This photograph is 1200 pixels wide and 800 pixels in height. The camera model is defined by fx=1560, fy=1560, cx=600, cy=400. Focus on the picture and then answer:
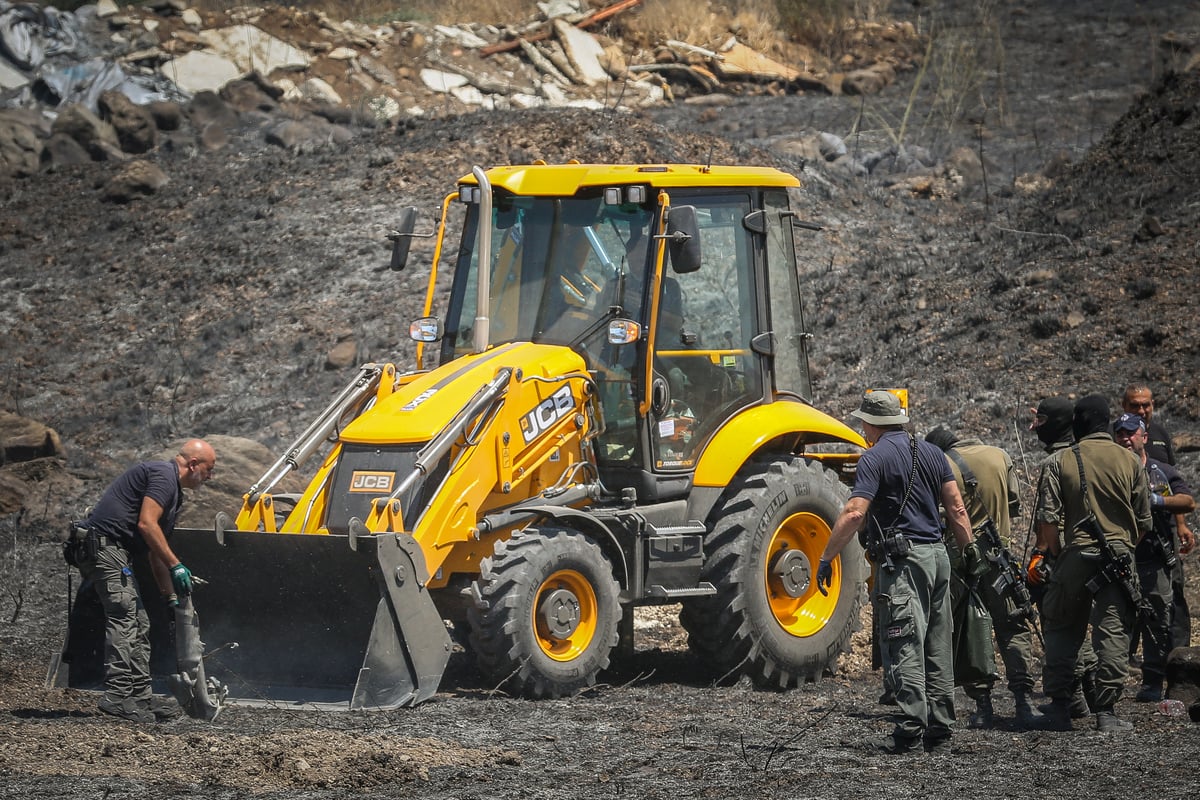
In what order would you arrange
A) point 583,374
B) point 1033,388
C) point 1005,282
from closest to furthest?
point 583,374
point 1033,388
point 1005,282

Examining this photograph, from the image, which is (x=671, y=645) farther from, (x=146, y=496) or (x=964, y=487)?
(x=146, y=496)

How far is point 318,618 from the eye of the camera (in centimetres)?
855

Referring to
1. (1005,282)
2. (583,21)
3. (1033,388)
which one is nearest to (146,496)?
(1033,388)

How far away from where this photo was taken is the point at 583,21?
32.6 metres

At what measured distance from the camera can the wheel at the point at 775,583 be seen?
9.60 meters

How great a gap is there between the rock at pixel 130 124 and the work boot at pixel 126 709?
1884 cm

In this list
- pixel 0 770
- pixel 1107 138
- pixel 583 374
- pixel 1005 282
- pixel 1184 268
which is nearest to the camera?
pixel 0 770

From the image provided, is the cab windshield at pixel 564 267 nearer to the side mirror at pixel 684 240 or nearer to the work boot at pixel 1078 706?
the side mirror at pixel 684 240

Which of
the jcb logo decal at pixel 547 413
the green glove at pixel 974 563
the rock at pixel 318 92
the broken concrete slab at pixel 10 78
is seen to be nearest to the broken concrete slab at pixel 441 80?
the rock at pixel 318 92

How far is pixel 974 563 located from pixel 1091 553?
0.62 metres

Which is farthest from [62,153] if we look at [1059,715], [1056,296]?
[1059,715]

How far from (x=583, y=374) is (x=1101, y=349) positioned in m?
8.64

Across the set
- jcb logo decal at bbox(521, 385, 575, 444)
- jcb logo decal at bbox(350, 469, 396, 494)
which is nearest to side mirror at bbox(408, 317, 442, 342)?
jcb logo decal at bbox(521, 385, 575, 444)

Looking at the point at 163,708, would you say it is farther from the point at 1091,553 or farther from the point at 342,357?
the point at 342,357
